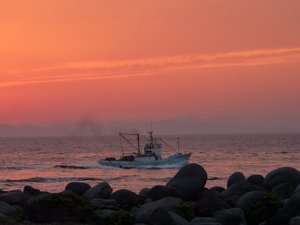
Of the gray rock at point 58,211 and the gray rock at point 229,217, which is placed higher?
the gray rock at point 58,211

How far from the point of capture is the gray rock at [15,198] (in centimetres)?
1966

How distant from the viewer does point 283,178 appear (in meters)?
23.5

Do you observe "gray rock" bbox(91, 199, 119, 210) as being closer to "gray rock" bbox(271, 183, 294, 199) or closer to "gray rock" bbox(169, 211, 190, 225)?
"gray rock" bbox(169, 211, 190, 225)

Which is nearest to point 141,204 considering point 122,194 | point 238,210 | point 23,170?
point 122,194

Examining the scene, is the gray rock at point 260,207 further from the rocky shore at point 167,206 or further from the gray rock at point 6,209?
the gray rock at point 6,209

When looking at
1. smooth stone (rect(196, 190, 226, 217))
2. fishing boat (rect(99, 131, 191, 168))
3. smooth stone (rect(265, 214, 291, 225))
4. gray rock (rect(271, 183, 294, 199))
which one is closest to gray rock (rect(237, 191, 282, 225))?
smooth stone (rect(196, 190, 226, 217))

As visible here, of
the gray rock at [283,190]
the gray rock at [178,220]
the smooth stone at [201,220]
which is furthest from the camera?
the gray rock at [283,190]

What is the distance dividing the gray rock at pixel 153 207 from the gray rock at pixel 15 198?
3945 mm

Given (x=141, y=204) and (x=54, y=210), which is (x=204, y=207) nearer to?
(x=141, y=204)

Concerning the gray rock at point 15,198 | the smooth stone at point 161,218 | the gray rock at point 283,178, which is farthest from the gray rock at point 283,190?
the gray rock at point 15,198

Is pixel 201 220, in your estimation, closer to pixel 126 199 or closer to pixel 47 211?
pixel 47 211

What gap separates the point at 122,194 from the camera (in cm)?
2073

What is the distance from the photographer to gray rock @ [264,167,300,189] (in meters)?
23.1

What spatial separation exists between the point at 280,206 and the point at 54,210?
268 inches
